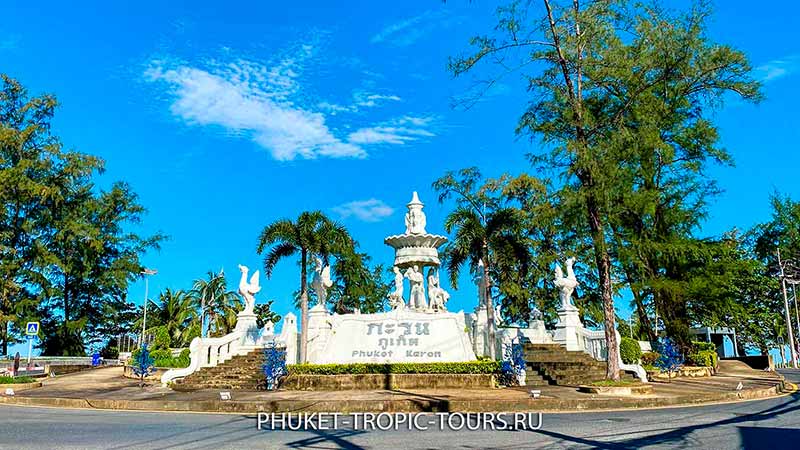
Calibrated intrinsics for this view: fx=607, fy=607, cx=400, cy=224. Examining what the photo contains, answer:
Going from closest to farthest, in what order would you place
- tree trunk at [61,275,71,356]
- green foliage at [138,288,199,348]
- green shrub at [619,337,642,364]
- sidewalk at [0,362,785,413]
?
sidewalk at [0,362,785,413]
green shrub at [619,337,642,364]
tree trunk at [61,275,71,356]
green foliage at [138,288,199,348]

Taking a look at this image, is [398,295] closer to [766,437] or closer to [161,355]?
[161,355]

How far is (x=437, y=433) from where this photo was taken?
9312 mm

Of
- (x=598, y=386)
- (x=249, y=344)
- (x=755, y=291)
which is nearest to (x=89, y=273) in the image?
(x=249, y=344)

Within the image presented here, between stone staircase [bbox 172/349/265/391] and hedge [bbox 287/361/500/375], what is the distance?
1300mm

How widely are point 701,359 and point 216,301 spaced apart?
41.2 meters

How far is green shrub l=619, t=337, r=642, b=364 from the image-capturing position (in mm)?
21938

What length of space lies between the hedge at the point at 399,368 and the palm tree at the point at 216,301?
33122 mm

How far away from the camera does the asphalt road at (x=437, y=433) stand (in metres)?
8.03

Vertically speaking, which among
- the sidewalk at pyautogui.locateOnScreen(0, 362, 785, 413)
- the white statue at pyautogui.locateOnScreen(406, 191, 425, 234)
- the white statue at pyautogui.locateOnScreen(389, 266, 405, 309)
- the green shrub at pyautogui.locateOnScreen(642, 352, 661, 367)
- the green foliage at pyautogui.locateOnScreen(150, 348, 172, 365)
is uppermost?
the white statue at pyautogui.locateOnScreen(406, 191, 425, 234)

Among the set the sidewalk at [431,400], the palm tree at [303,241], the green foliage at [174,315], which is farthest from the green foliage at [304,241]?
the green foliage at [174,315]

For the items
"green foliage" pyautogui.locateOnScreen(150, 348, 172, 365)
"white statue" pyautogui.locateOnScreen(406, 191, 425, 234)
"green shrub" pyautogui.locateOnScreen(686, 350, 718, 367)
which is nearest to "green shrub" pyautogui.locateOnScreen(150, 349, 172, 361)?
"green foliage" pyautogui.locateOnScreen(150, 348, 172, 365)

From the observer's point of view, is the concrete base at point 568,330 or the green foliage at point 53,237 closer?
the concrete base at point 568,330

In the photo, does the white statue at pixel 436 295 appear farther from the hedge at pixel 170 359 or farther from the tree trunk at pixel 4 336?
the tree trunk at pixel 4 336

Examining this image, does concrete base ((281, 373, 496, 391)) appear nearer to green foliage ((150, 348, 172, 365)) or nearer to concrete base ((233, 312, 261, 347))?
concrete base ((233, 312, 261, 347))
